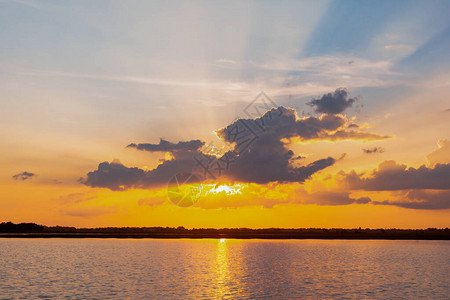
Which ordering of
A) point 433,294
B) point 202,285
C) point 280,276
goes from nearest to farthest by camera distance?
point 433,294 → point 202,285 → point 280,276

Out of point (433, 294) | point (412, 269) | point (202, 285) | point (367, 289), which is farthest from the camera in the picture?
point (412, 269)

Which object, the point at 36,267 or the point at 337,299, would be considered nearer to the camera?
the point at 337,299

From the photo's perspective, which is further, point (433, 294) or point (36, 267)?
point (36, 267)

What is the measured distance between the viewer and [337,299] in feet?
141

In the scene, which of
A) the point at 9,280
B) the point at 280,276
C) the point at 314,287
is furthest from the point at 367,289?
the point at 9,280

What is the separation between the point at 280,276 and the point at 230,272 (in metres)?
8.24

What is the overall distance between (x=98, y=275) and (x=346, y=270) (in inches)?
1389

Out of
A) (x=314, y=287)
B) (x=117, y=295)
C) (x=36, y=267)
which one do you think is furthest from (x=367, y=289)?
(x=36, y=267)

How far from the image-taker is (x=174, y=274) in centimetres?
6356

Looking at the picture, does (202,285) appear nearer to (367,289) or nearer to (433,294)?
(367,289)

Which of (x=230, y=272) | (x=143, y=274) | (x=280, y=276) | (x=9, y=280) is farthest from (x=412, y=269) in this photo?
(x=9, y=280)

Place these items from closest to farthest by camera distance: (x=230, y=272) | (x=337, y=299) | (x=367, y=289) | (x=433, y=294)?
(x=337, y=299)
(x=433, y=294)
(x=367, y=289)
(x=230, y=272)

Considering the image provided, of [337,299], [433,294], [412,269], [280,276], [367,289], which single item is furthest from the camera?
[412,269]

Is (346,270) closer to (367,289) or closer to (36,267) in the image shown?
(367,289)
